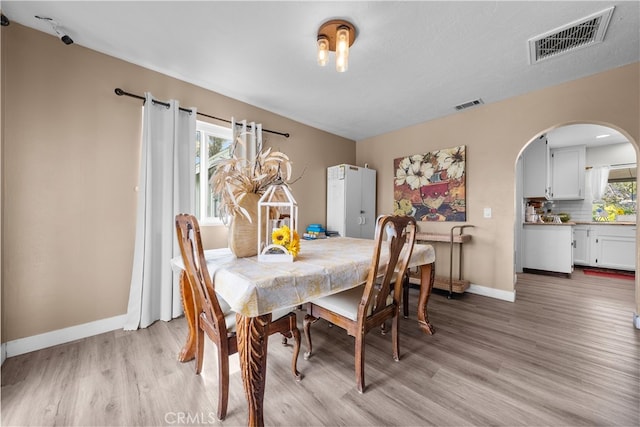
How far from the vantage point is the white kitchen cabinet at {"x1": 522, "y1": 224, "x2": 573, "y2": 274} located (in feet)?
13.4

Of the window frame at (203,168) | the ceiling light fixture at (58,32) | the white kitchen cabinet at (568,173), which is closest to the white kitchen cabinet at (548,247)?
the white kitchen cabinet at (568,173)

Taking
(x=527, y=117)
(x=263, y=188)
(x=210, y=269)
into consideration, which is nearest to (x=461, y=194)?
(x=527, y=117)

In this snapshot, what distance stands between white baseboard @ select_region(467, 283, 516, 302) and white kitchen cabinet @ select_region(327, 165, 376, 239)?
5.54ft

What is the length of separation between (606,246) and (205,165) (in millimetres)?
7092

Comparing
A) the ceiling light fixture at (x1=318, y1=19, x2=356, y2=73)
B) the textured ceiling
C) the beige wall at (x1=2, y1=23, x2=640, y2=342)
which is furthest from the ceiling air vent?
the ceiling light fixture at (x1=318, y1=19, x2=356, y2=73)

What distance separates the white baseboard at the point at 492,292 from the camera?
9.59 ft

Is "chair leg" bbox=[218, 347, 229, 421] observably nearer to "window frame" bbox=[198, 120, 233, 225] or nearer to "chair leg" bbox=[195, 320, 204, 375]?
"chair leg" bbox=[195, 320, 204, 375]

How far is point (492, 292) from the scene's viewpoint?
3.06 metres

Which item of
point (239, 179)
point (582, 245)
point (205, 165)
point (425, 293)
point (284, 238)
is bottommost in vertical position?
point (425, 293)

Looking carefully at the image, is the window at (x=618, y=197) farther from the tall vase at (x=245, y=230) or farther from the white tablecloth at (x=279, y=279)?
the tall vase at (x=245, y=230)

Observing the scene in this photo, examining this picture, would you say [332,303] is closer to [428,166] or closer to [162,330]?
[162,330]

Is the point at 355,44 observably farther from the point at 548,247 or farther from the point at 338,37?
the point at 548,247

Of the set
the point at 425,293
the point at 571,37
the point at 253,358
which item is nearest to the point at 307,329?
the point at 253,358

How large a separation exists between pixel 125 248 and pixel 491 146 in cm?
431
